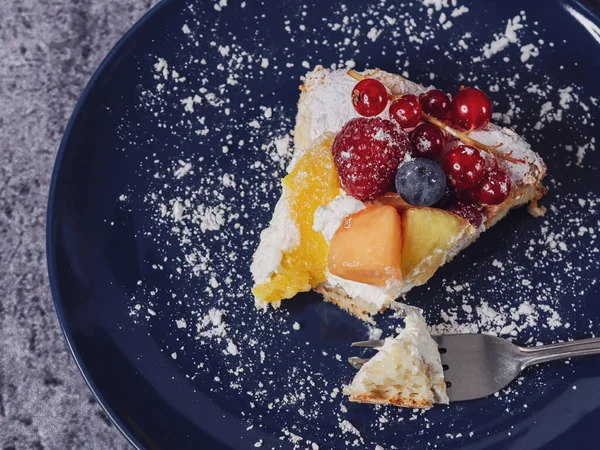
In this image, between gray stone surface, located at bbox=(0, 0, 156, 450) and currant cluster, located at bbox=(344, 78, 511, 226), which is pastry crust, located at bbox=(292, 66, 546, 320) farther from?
gray stone surface, located at bbox=(0, 0, 156, 450)

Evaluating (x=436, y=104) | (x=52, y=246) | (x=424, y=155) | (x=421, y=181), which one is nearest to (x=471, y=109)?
(x=436, y=104)

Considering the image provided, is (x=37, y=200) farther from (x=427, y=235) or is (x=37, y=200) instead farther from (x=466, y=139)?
(x=466, y=139)

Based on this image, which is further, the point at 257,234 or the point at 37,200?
the point at 37,200

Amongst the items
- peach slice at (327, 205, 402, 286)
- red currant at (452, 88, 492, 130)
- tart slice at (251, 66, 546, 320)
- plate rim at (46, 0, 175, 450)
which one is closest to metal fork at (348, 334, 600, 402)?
tart slice at (251, 66, 546, 320)

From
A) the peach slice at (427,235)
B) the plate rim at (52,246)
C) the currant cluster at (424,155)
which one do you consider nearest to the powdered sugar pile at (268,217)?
the plate rim at (52,246)

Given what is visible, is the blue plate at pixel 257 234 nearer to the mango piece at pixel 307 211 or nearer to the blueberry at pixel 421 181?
the mango piece at pixel 307 211

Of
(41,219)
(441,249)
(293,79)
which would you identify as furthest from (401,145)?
(41,219)

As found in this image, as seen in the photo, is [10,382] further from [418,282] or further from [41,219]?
[418,282]
